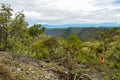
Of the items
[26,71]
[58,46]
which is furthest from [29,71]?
[58,46]

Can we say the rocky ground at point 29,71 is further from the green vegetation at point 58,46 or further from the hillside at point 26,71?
the green vegetation at point 58,46

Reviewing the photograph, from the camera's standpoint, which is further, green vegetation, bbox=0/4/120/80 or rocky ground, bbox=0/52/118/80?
green vegetation, bbox=0/4/120/80

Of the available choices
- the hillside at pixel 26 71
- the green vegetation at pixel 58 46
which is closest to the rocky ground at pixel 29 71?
the hillside at pixel 26 71

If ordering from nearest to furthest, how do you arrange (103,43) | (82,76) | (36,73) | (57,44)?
(36,73) → (82,76) → (57,44) → (103,43)

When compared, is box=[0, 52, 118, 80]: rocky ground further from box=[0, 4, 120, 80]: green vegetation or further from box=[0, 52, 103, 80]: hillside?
box=[0, 4, 120, 80]: green vegetation

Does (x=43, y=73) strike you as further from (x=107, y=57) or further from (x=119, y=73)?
(x=107, y=57)

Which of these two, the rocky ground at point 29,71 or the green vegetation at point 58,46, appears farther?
the green vegetation at point 58,46

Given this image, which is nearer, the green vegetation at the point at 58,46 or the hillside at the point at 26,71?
the hillside at the point at 26,71

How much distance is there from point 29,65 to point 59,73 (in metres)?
0.94

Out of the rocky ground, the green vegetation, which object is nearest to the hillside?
the rocky ground

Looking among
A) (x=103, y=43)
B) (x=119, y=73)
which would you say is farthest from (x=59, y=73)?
(x=103, y=43)

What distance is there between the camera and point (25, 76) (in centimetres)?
767

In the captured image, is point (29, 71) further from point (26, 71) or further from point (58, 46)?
point (58, 46)

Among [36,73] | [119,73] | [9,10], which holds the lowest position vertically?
[119,73]
